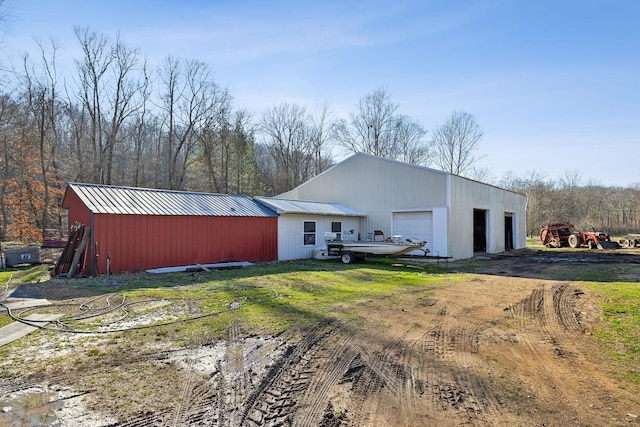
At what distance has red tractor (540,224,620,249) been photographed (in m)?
24.9

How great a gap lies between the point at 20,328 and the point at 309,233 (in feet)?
40.7

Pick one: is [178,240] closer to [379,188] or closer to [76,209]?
[76,209]

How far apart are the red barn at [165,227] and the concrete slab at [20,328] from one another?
4961 mm

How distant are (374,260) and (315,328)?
36.8 ft

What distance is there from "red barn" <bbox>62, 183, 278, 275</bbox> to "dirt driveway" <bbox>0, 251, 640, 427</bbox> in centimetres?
653

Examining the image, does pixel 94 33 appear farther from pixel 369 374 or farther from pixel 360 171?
pixel 369 374

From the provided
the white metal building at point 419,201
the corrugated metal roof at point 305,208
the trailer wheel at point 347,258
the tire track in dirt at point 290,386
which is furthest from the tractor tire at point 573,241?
the tire track in dirt at point 290,386

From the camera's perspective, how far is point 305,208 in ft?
56.1

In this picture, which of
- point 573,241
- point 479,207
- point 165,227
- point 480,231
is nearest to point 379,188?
point 479,207

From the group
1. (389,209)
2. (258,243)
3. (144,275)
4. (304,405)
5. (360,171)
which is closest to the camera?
(304,405)

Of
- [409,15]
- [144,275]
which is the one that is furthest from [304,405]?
[409,15]

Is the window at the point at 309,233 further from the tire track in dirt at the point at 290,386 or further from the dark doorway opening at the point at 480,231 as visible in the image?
the tire track in dirt at the point at 290,386

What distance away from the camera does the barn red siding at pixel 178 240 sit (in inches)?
437

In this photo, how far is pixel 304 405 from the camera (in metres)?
3.29
